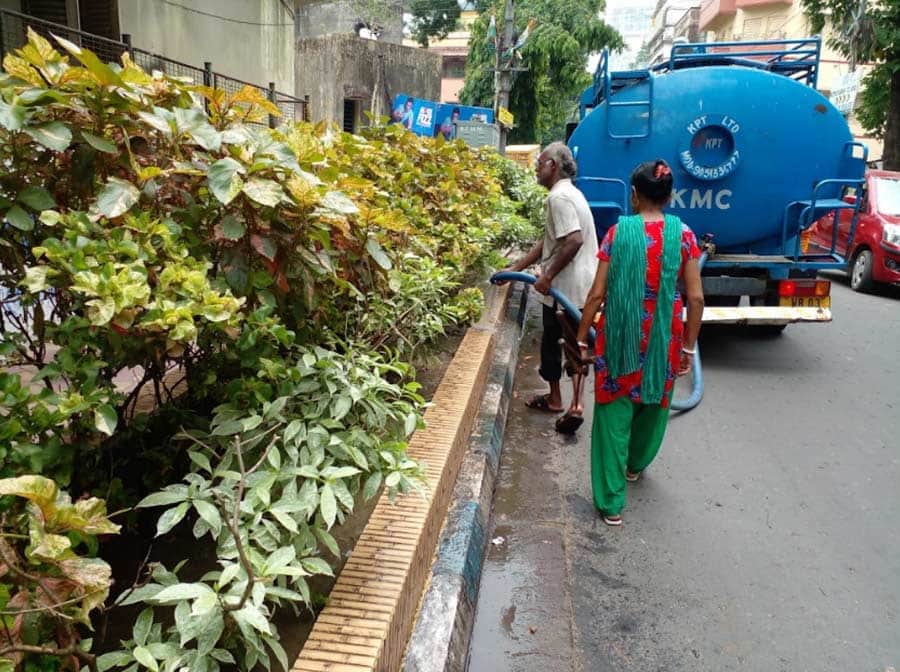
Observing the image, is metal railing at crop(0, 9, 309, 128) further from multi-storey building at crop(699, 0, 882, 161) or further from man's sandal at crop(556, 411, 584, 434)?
multi-storey building at crop(699, 0, 882, 161)

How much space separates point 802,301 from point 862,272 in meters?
5.30

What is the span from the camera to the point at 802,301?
19.4 ft

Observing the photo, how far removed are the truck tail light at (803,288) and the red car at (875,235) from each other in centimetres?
399

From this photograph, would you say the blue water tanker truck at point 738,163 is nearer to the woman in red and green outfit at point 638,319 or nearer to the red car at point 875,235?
the woman in red and green outfit at point 638,319

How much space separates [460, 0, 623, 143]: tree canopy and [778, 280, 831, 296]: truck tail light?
19933 mm

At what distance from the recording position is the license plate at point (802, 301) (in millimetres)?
5898

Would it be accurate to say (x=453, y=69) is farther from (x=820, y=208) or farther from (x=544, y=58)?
(x=820, y=208)

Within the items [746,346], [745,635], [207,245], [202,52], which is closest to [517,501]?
[745,635]

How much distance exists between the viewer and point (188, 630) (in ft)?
4.47

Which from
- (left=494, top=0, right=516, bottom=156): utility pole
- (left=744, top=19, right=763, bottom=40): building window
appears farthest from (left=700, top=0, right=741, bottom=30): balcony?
(left=494, top=0, right=516, bottom=156): utility pole

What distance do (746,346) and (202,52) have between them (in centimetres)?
1013

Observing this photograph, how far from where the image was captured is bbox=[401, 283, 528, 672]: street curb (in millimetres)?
2135

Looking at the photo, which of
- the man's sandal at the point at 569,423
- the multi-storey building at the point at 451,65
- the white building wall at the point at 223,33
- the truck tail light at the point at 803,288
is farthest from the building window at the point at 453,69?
the man's sandal at the point at 569,423

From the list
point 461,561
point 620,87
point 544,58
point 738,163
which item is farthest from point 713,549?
point 544,58
